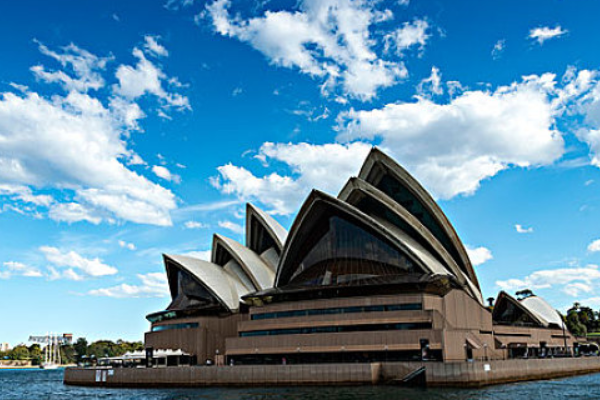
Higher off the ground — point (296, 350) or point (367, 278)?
point (367, 278)

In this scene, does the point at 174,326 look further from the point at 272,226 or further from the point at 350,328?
the point at 350,328

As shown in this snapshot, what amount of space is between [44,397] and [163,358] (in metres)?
20.2

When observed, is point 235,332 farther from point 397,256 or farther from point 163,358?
point 397,256


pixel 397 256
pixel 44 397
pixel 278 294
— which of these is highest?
pixel 397 256

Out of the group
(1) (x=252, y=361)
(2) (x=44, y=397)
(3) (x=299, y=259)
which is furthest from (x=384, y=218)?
(2) (x=44, y=397)

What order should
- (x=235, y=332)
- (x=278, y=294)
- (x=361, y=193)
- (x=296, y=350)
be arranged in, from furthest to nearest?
(x=235, y=332)
(x=361, y=193)
(x=278, y=294)
(x=296, y=350)

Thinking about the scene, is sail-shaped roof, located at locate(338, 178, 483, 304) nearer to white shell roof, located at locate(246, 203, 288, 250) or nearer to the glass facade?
white shell roof, located at locate(246, 203, 288, 250)

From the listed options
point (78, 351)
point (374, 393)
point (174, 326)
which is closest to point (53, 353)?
point (78, 351)

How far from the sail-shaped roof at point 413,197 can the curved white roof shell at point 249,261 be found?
Answer: 55.1 ft

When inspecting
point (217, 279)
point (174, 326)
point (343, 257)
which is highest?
point (343, 257)

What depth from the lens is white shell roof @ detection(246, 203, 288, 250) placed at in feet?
226

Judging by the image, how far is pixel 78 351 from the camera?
16638cm

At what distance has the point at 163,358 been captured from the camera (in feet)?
203

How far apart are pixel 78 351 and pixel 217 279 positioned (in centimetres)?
12073
